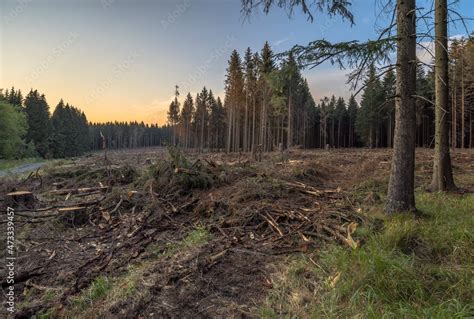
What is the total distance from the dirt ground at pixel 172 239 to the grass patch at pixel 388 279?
42 centimetres

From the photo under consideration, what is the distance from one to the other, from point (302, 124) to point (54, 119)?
4938 centimetres

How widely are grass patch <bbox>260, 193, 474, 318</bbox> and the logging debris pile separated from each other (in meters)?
0.45

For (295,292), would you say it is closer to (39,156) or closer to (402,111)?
(402,111)

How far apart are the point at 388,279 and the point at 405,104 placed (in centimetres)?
371

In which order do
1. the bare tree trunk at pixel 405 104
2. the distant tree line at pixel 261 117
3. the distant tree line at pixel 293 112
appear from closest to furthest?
1. the bare tree trunk at pixel 405 104
2. the distant tree line at pixel 293 112
3. the distant tree line at pixel 261 117

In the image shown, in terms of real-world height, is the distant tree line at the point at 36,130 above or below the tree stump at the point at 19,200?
above

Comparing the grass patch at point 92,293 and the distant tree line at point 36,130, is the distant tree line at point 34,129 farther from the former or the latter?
the grass patch at point 92,293

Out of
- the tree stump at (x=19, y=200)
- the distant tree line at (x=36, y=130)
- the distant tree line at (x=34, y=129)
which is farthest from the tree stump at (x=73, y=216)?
the distant tree line at (x=36, y=130)

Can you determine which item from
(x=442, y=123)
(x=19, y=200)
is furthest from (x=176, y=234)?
(x=442, y=123)

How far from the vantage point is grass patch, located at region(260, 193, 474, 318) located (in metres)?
2.98

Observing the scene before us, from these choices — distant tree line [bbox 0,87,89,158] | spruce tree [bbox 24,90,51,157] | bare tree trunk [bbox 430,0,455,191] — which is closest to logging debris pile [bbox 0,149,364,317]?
bare tree trunk [bbox 430,0,455,191]

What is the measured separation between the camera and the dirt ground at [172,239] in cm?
376

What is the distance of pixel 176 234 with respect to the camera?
6.56 meters

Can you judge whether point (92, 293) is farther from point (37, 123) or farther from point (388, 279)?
point (37, 123)
